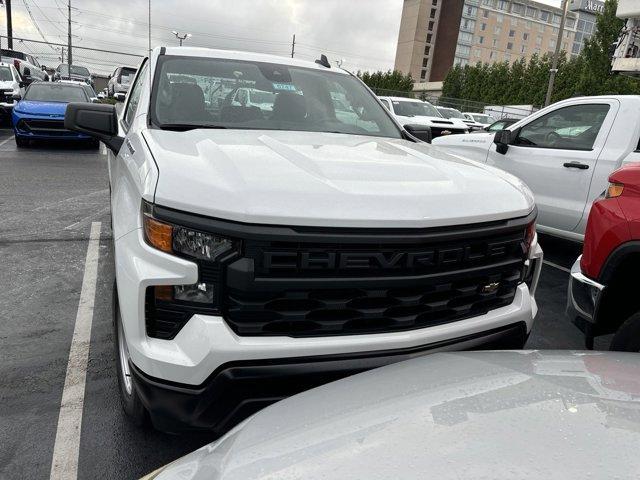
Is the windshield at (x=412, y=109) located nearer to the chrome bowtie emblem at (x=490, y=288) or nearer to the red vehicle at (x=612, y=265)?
the red vehicle at (x=612, y=265)

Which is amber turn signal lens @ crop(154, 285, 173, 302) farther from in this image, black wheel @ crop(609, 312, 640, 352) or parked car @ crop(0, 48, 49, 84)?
parked car @ crop(0, 48, 49, 84)

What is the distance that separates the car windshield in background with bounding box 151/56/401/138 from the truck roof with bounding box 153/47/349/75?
0.09 m

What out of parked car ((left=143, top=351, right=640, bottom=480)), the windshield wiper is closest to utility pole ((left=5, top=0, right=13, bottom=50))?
the windshield wiper

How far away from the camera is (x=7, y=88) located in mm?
15477

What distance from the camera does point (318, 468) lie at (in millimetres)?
1184

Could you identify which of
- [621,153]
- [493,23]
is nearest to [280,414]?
[621,153]

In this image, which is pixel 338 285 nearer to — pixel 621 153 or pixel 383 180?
pixel 383 180

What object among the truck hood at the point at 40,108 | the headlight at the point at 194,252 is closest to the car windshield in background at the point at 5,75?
the truck hood at the point at 40,108

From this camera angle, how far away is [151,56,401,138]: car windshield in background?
3234 mm

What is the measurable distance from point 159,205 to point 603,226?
2.58 metres

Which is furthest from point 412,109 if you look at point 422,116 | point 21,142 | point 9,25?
point 9,25

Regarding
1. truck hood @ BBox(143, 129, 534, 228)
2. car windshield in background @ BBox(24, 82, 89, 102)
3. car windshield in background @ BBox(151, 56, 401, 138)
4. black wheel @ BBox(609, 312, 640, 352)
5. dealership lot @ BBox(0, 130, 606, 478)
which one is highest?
car windshield in background @ BBox(151, 56, 401, 138)

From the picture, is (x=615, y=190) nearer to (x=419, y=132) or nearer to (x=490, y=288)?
(x=490, y=288)

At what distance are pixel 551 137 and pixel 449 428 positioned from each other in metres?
5.50
